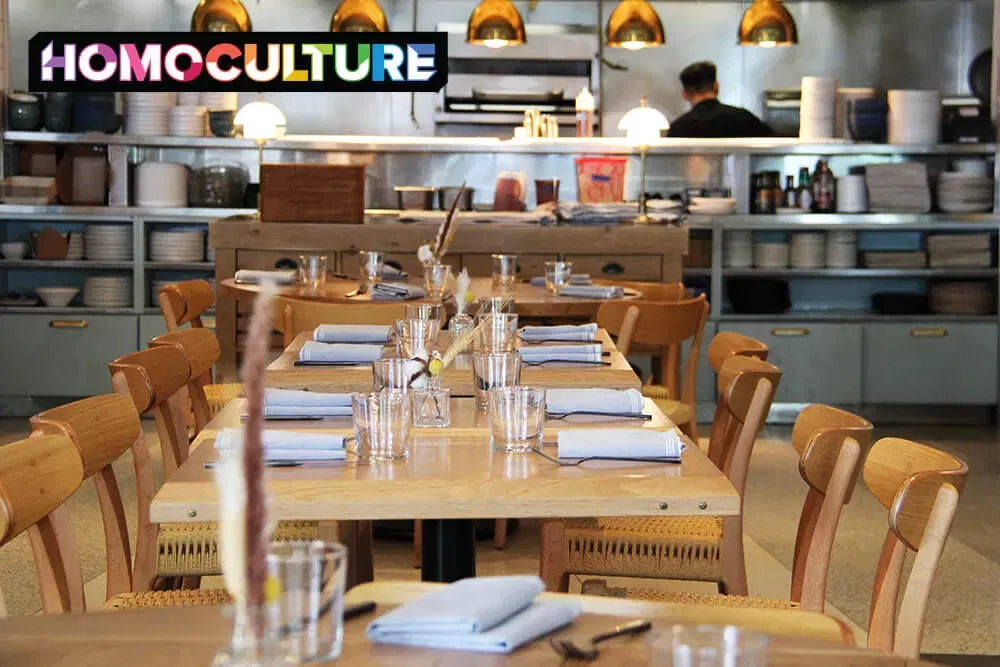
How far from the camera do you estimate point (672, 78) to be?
30.9 feet

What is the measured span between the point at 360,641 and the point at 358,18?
20.9 ft

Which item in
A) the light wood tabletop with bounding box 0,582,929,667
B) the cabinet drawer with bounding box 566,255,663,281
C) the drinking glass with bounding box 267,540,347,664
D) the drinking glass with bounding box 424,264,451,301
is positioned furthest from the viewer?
the cabinet drawer with bounding box 566,255,663,281

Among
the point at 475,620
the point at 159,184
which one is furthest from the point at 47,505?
the point at 159,184

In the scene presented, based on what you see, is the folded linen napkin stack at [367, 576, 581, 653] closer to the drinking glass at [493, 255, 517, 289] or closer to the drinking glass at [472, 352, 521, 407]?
the drinking glass at [472, 352, 521, 407]

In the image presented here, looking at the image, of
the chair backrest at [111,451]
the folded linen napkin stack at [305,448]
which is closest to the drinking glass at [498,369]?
the folded linen napkin stack at [305,448]

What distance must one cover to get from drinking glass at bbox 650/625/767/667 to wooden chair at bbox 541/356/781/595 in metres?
1.86

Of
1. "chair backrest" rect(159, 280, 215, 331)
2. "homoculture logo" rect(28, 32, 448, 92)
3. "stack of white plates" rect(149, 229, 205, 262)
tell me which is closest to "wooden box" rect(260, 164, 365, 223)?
"homoculture logo" rect(28, 32, 448, 92)

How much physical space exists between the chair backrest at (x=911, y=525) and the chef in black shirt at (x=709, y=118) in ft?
22.2

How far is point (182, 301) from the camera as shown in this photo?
5.58 metres

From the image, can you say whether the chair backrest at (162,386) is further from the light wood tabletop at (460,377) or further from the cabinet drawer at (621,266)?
the cabinet drawer at (621,266)

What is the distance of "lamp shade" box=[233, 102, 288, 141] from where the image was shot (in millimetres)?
8438

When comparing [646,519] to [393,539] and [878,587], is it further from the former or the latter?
[393,539]

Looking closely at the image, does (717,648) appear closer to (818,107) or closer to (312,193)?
(312,193)

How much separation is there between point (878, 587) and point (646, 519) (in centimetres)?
106
